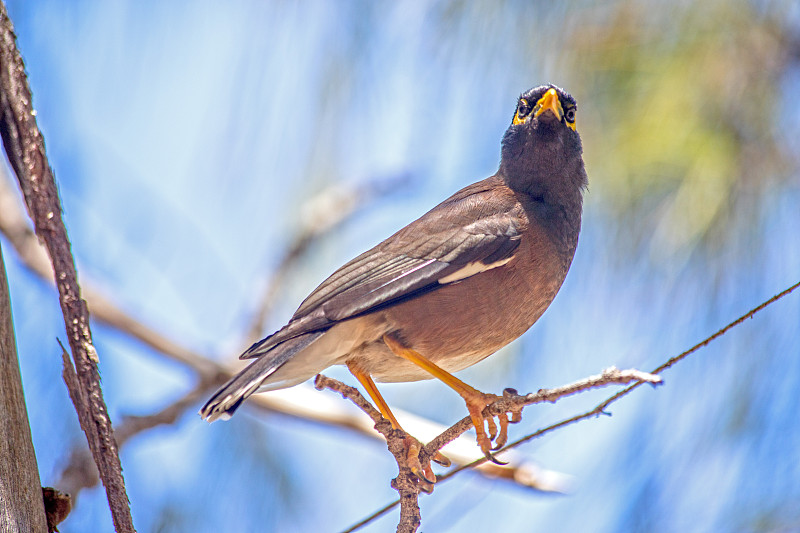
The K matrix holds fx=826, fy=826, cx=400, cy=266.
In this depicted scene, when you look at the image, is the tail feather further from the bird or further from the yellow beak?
the yellow beak

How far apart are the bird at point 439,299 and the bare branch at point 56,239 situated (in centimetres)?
83

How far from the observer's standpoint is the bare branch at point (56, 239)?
174cm

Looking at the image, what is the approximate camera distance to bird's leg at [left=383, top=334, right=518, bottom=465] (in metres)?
2.53

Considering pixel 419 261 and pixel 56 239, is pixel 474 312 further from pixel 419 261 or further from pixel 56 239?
pixel 56 239

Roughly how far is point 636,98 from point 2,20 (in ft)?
8.29

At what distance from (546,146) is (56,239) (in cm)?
200

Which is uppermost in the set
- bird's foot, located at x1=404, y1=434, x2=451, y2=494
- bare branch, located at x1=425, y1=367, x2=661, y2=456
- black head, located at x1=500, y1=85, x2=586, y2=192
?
black head, located at x1=500, y1=85, x2=586, y2=192

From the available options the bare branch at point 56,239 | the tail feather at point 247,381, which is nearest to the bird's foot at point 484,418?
the tail feather at point 247,381

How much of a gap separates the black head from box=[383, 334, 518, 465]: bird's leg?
854mm

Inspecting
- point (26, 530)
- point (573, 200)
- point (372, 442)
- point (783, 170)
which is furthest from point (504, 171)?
point (26, 530)

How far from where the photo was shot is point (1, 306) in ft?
5.74

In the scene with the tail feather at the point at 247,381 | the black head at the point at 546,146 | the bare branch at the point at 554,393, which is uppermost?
the black head at the point at 546,146

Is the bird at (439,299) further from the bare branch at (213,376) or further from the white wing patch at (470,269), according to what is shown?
the bare branch at (213,376)

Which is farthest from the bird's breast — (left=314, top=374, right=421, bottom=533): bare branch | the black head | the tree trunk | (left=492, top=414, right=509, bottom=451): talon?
the tree trunk
